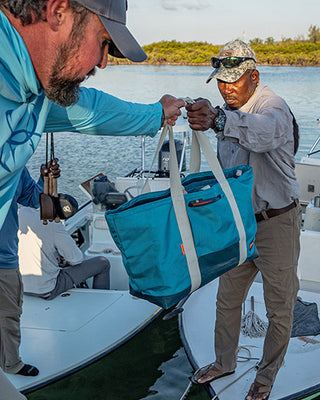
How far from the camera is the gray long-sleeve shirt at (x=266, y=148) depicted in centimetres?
200

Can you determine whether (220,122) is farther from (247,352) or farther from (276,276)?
(247,352)

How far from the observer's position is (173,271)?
169 cm

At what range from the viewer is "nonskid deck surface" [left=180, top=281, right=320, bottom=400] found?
A: 8.45 feet

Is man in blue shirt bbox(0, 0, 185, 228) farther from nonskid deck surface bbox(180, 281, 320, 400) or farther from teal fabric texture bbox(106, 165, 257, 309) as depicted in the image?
nonskid deck surface bbox(180, 281, 320, 400)

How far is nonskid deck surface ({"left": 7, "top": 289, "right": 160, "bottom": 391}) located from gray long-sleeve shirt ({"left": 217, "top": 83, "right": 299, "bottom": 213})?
144 centimetres

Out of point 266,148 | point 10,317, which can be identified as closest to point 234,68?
point 266,148

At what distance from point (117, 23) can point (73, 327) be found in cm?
258

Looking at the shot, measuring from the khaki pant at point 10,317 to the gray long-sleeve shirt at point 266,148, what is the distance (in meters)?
1.31

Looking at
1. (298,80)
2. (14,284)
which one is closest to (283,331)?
(14,284)

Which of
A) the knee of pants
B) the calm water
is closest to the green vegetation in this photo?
the calm water

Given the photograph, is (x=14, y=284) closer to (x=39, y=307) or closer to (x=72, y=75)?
(x=39, y=307)

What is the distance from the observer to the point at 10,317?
2.71m

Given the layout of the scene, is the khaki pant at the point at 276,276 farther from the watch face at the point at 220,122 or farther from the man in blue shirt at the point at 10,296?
the man in blue shirt at the point at 10,296

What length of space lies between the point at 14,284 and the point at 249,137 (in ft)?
5.04
